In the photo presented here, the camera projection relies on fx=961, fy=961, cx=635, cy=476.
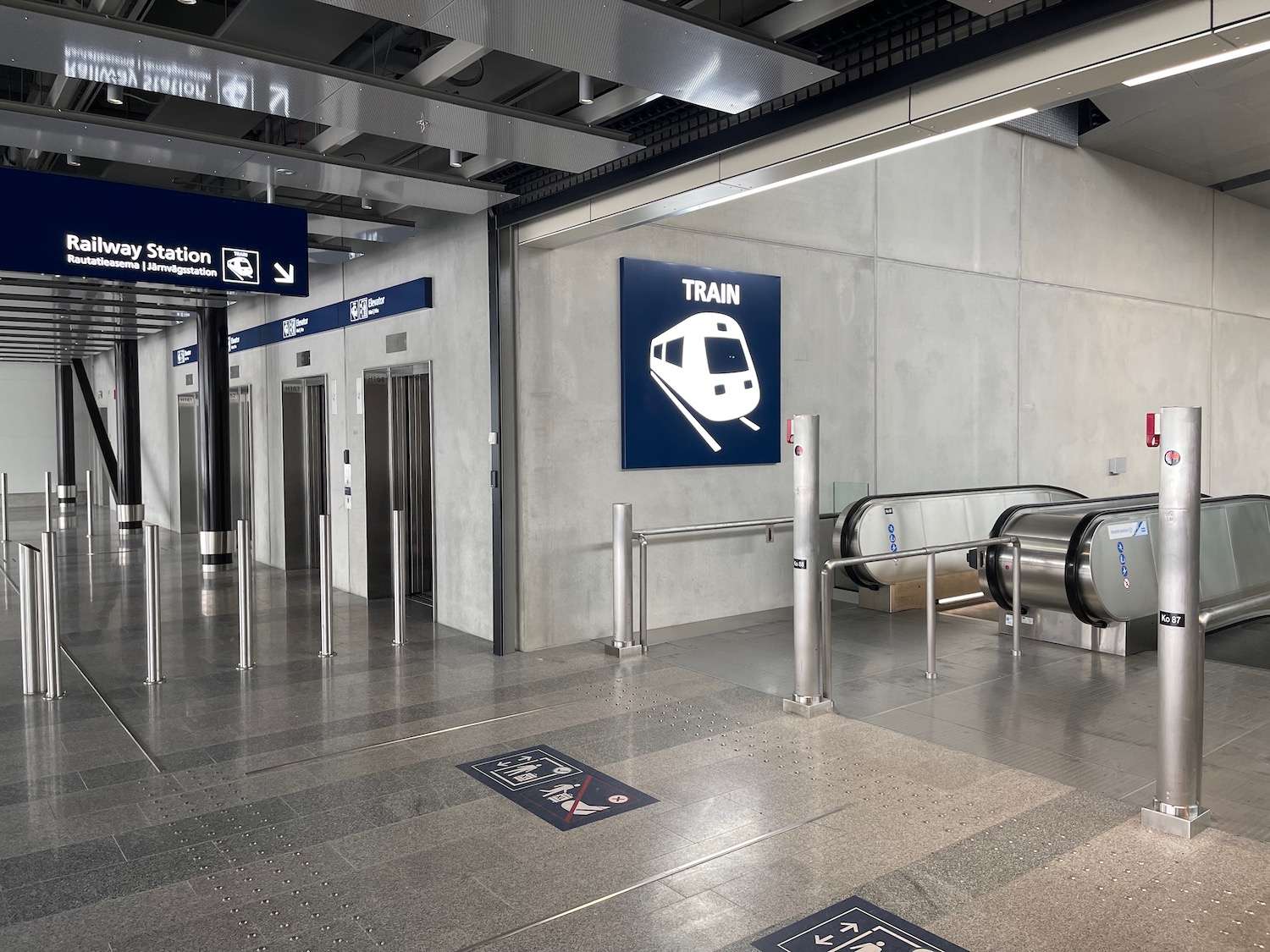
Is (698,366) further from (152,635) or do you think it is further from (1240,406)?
(1240,406)

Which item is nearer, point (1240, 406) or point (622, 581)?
point (622, 581)

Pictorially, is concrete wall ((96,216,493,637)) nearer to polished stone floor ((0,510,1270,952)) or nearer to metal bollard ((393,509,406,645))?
metal bollard ((393,509,406,645))

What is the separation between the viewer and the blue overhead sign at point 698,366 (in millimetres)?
7914

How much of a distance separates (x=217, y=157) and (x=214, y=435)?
6883 mm

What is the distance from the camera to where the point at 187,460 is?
16.4 meters

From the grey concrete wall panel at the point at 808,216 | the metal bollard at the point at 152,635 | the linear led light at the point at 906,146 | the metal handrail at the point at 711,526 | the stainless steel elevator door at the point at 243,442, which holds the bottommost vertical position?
the metal bollard at the point at 152,635

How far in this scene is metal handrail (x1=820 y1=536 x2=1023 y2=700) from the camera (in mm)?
5859

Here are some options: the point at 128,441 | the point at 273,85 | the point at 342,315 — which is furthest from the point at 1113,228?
the point at 128,441

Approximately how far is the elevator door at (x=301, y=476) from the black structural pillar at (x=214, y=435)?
2.89 feet

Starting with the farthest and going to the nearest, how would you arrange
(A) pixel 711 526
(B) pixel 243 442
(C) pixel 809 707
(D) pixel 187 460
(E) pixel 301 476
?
(D) pixel 187 460, (B) pixel 243 442, (E) pixel 301 476, (A) pixel 711 526, (C) pixel 809 707

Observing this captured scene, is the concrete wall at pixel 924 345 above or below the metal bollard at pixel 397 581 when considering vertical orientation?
above

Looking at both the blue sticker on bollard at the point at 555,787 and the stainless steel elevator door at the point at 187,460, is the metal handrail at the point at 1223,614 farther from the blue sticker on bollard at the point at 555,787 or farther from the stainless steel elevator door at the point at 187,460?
the stainless steel elevator door at the point at 187,460

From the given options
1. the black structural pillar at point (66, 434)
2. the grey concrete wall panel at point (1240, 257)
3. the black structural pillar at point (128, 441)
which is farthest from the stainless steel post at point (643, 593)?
the black structural pillar at point (66, 434)

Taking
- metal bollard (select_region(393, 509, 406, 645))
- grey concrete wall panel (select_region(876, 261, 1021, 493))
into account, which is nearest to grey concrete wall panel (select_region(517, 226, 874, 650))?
grey concrete wall panel (select_region(876, 261, 1021, 493))
